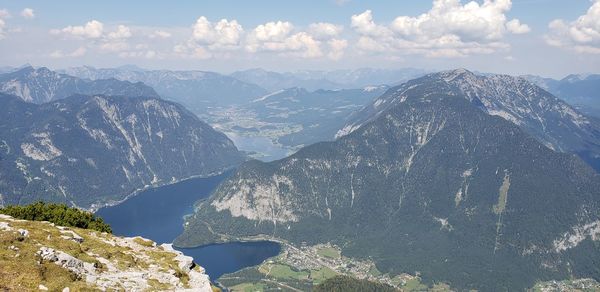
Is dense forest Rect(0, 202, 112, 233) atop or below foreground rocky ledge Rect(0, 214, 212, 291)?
below

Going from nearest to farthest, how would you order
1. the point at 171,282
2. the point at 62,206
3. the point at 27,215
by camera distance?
the point at 171,282
the point at 27,215
the point at 62,206

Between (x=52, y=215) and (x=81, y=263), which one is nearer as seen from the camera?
(x=81, y=263)

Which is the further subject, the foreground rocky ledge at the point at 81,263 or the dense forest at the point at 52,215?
the dense forest at the point at 52,215

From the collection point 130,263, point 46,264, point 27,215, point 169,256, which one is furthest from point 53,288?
point 27,215

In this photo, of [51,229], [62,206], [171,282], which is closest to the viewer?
[171,282]

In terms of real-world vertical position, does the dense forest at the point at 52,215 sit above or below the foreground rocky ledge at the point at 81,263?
below

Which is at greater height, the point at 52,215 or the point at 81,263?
the point at 81,263

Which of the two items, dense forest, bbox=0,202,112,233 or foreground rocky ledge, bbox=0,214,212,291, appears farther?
dense forest, bbox=0,202,112,233

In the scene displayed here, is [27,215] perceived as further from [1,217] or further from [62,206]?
[1,217]
